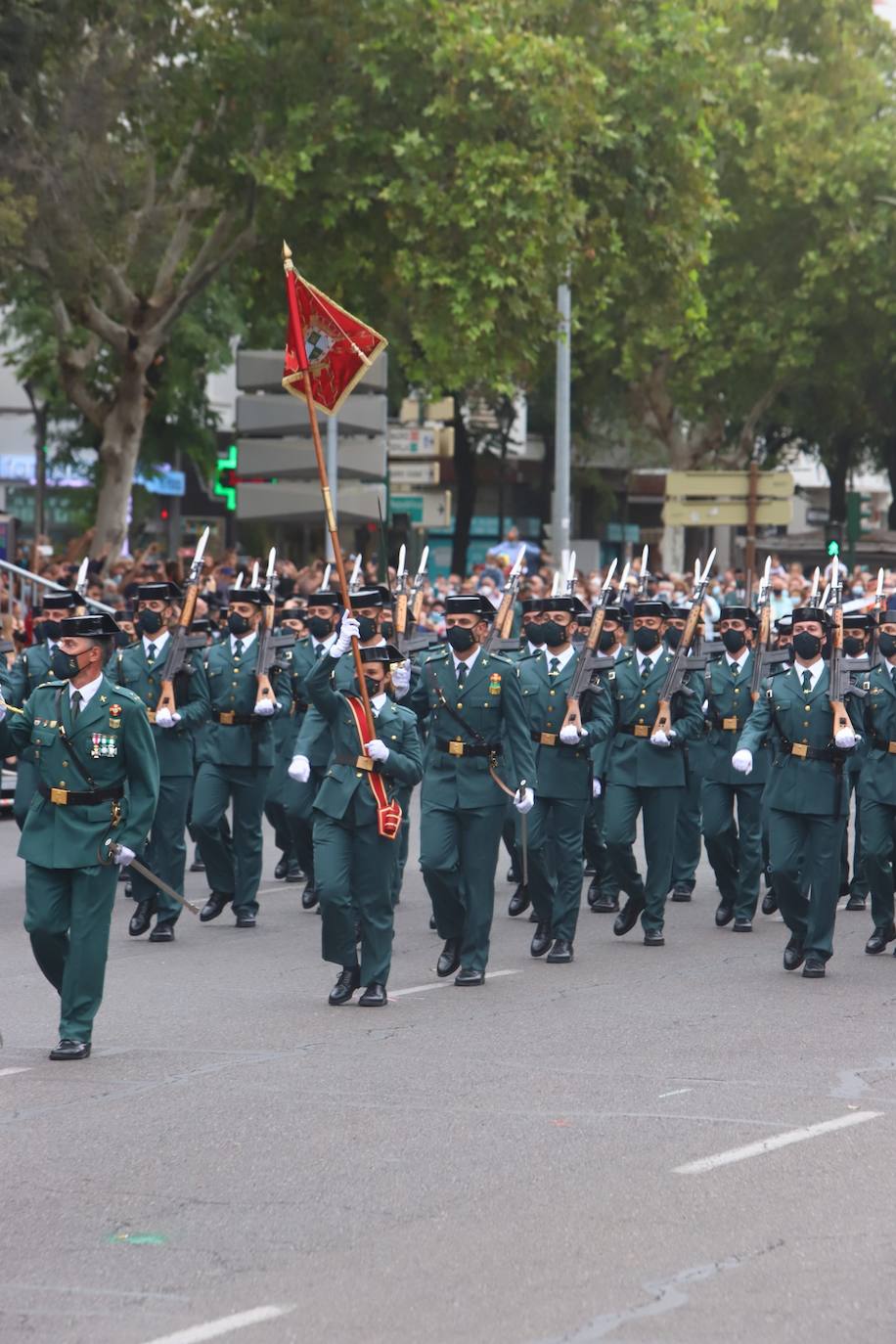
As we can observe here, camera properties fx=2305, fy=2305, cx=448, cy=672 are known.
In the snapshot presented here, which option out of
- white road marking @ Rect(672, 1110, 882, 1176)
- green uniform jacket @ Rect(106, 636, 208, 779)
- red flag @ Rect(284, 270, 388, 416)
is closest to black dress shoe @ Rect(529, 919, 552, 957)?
green uniform jacket @ Rect(106, 636, 208, 779)

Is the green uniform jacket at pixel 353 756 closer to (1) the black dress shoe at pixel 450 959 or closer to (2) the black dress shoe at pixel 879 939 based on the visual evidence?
(1) the black dress shoe at pixel 450 959

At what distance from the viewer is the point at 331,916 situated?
10.7 metres

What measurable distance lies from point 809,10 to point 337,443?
27.3 m

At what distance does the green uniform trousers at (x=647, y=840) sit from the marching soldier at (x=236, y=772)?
2136 millimetres

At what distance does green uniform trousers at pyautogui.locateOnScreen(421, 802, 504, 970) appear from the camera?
11578mm

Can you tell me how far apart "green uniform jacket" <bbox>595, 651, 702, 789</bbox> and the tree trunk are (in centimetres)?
3359

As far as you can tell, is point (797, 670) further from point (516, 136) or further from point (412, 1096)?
point (516, 136)

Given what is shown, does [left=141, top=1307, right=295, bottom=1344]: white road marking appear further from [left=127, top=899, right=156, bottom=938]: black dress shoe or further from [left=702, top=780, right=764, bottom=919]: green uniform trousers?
[left=702, top=780, right=764, bottom=919]: green uniform trousers

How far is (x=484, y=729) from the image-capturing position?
11.8 meters

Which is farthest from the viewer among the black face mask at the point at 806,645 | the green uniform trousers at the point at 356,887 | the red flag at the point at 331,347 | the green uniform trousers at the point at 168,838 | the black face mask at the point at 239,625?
the black face mask at the point at 239,625

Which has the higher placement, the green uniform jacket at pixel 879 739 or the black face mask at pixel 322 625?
the black face mask at pixel 322 625

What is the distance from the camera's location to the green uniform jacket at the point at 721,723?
14.6 m

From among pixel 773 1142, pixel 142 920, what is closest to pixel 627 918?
pixel 142 920

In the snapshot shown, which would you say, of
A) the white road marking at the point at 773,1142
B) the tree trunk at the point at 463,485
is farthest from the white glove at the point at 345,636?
the tree trunk at the point at 463,485
